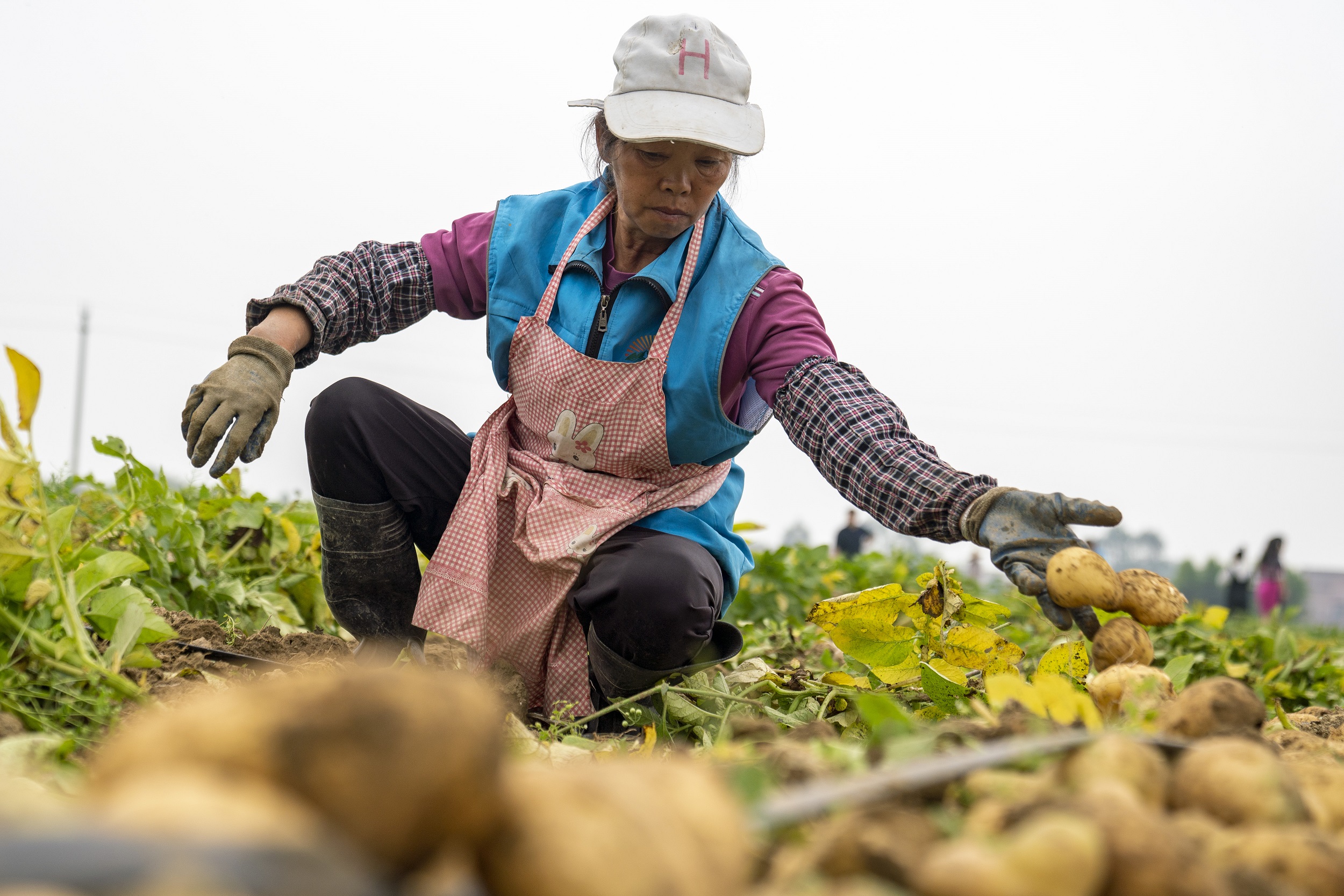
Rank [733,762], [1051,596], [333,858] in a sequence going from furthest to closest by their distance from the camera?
[1051,596] < [733,762] < [333,858]

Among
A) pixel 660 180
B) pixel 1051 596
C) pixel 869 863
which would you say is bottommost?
pixel 1051 596

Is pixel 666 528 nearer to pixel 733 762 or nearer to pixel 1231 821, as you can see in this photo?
pixel 733 762

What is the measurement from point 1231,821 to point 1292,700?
2194 mm

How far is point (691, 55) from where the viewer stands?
2100 mm

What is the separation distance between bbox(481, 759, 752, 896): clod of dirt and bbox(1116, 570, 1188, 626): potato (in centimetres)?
111

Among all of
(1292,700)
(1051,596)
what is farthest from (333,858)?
(1292,700)

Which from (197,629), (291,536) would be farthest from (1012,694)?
(291,536)

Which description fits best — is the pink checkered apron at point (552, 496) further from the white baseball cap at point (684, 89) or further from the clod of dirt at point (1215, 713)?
the clod of dirt at point (1215, 713)

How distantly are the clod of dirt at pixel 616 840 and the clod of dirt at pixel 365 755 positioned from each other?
27 millimetres

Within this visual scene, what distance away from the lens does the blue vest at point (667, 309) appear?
2.15m

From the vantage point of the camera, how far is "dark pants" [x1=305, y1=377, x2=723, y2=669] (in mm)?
1965

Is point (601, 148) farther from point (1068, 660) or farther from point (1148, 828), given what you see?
point (1148, 828)

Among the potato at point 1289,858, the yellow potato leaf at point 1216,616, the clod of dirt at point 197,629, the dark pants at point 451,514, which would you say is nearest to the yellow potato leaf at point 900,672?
the dark pants at point 451,514

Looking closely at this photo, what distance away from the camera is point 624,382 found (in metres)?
2.14
